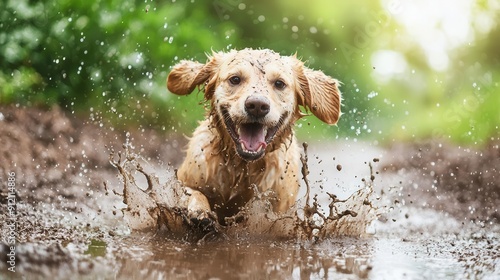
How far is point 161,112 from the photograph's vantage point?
984 cm

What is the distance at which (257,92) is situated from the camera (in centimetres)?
468

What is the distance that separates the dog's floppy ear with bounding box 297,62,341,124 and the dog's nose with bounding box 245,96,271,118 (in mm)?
704

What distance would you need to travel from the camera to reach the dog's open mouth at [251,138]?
476cm

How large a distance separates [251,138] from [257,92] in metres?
0.33

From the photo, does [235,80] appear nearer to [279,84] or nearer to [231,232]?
[279,84]

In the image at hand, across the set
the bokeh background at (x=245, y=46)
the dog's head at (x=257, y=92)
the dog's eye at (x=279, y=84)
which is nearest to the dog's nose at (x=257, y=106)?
the dog's head at (x=257, y=92)

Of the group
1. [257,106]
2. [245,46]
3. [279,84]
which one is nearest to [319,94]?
[279,84]

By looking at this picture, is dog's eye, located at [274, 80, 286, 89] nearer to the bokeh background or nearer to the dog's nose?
the dog's nose

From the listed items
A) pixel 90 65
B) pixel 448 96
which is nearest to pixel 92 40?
pixel 90 65

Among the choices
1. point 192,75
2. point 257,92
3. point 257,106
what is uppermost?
point 192,75

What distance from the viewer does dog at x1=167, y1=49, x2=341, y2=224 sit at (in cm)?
476

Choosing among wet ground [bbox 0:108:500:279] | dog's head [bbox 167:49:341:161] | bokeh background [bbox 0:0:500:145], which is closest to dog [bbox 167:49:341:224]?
dog's head [bbox 167:49:341:161]

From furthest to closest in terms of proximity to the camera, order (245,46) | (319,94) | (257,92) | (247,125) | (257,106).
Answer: (245,46) < (319,94) < (247,125) < (257,92) < (257,106)

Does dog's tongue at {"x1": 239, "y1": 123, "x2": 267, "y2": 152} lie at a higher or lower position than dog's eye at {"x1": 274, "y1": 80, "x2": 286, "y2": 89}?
lower
